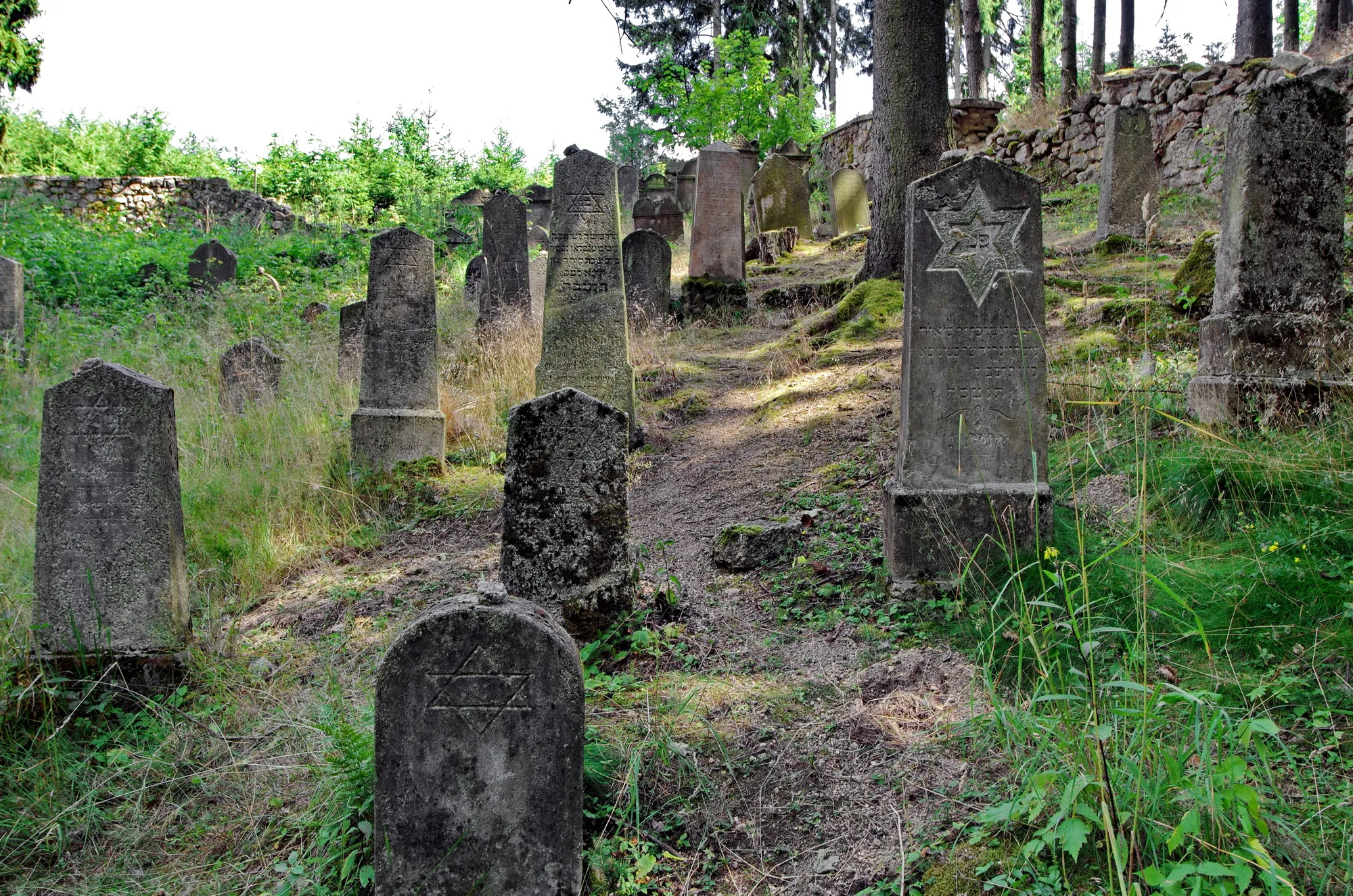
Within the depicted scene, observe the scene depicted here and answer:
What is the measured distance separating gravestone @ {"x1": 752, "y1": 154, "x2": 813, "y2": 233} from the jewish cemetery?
8078mm

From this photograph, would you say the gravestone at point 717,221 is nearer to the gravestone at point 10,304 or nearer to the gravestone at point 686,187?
the gravestone at point 10,304

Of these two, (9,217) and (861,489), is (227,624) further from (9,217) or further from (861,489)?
(9,217)

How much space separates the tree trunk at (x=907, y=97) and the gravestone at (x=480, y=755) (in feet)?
24.5

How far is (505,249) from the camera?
38.5ft

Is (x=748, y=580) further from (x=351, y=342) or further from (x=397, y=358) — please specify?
(x=351, y=342)

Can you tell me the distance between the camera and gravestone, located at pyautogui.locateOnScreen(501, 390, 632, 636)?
401 cm

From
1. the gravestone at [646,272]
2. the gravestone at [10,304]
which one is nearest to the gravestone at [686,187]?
the gravestone at [646,272]

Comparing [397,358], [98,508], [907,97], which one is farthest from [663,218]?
[98,508]

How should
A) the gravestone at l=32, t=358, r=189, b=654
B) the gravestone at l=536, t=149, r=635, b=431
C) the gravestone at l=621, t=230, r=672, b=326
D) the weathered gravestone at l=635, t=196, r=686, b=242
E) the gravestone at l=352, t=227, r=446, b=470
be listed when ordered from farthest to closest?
1. the weathered gravestone at l=635, t=196, r=686, b=242
2. the gravestone at l=621, t=230, r=672, b=326
3. the gravestone at l=536, t=149, r=635, b=431
4. the gravestone at l=352, t=227, r=446, b=470
5. the gravestone at l=32, t=358, r=189, b=654

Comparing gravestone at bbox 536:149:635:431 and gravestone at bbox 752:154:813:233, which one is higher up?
gravestone at bbox 752:154:813:233

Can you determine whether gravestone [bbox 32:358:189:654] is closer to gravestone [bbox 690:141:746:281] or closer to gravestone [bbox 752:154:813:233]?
gravestone [bbox 690:141:746:281]

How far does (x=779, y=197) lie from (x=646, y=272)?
23.2ft

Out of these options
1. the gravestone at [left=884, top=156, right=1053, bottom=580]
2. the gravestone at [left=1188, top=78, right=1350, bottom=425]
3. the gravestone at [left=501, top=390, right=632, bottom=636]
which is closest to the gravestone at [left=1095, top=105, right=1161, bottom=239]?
the gravestone at [left=1188, top=78, right=1350, bottom=425]

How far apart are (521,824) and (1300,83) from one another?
5.71 meters
